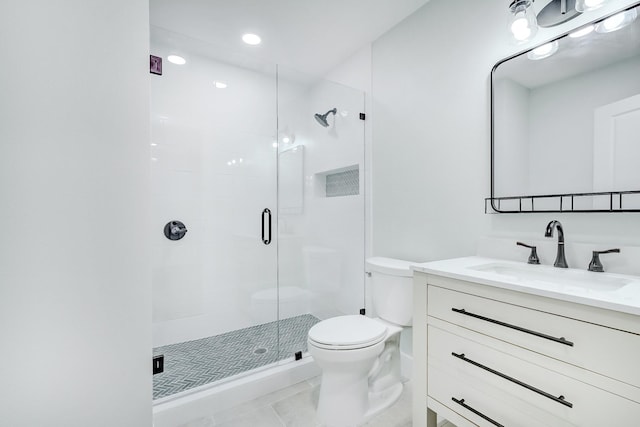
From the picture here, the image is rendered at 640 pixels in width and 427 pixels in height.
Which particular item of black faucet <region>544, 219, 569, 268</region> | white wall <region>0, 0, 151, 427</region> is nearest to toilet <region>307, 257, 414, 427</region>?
black faucet <region>544, 219, 569, 268</region>

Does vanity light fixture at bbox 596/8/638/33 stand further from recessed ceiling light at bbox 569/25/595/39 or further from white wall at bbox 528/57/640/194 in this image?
white wall at bbox 528/57/640/194

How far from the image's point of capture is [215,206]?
2.40 meters

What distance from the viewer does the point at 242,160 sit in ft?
7.86

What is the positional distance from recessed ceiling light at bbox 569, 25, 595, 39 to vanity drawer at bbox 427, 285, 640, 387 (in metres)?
1.19

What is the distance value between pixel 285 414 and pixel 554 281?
145cm

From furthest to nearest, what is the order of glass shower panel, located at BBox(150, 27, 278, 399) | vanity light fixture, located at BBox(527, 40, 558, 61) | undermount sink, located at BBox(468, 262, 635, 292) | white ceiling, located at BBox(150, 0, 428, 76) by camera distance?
glass shower panel, located at BBox(150, 27, 278, 399) < white ceiling, located at BBox(150, 0, 428, 76) < vanity light fixture, located at BBox(527, 40, 558, 61) < undermount sink, located at BBox(468, 262, 635, 292)

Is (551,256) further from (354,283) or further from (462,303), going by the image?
(354,283)

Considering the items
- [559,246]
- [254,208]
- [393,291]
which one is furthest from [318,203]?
[559,246]

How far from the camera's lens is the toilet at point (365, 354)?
56.1 inches

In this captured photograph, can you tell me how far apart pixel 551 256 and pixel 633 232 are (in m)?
0.28

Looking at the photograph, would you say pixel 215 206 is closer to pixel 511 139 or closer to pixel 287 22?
pixel 287 22

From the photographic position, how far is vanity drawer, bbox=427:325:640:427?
0.78 meters

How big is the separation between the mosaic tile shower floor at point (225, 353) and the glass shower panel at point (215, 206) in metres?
0.01

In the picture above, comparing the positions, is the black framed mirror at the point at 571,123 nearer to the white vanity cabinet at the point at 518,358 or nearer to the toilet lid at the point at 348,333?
the white vanity cabinet at the point at 518,358
